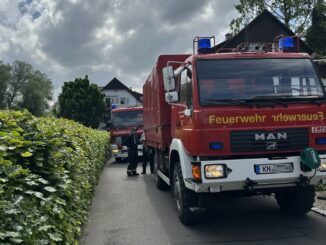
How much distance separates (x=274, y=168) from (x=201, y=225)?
1.71 metres

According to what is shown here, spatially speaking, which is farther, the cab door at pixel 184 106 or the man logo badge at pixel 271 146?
the cab door at pixel 184 106

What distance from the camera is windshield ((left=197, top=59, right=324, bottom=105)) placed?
606 cm

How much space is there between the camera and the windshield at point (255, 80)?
6062mm

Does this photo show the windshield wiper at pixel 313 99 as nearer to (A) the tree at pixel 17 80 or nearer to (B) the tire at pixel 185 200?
(B) the tire at pixel 185 200

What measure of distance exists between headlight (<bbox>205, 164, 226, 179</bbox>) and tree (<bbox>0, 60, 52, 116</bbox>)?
236 feet

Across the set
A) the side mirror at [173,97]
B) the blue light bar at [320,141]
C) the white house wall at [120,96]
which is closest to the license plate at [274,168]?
the blue light bar at [320,141]

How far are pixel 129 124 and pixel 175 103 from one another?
43.1 feet

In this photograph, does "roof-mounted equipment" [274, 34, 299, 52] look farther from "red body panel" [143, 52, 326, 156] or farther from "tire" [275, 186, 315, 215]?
"tire" [275, 186, 315, 215]

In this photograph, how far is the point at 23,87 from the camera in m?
77.1

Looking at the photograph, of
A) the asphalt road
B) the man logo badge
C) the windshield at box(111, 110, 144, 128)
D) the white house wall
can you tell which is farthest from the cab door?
the white house wall

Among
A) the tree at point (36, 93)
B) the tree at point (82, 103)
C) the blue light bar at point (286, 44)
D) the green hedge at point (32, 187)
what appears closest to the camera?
the green hedge at point (32, 187)

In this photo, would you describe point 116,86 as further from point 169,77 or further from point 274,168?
point 274,168

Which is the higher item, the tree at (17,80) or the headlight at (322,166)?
the tree at (17,80)

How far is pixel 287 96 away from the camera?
6.13 meters
